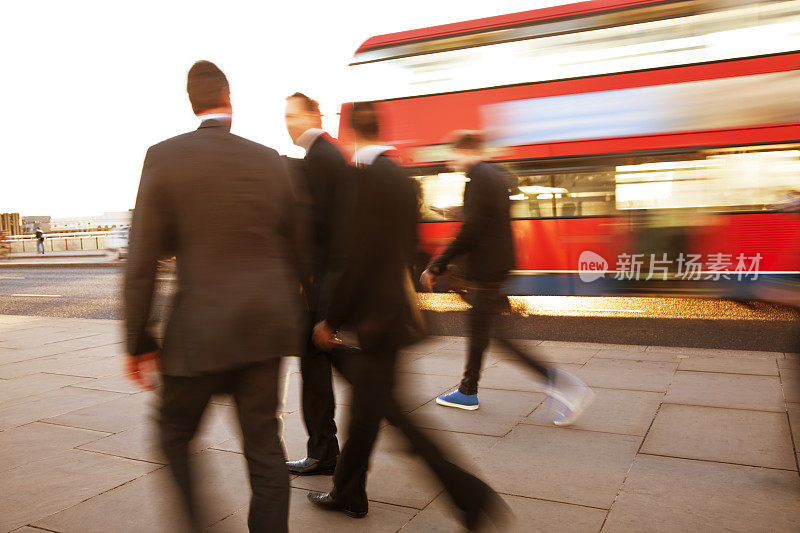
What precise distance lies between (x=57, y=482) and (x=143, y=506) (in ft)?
2.10

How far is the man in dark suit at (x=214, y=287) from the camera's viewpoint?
6.11 ft

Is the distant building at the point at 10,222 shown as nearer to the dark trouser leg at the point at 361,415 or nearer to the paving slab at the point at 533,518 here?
the dark trouser leg at the point at 361,415

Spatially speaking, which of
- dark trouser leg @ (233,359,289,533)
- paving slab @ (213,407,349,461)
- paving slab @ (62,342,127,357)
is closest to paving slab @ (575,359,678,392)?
paving slab @ (213,407,349,461)

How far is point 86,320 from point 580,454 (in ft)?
25.8

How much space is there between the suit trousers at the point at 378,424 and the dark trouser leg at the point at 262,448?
48 cm

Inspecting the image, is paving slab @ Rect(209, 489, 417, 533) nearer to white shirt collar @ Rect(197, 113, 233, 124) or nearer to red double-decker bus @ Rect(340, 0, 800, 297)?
white shirt collar @ Rect(197, 113, 233, 124)

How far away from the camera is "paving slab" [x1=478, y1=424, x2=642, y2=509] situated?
298 cm

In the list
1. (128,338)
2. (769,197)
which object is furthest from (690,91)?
(128,338)

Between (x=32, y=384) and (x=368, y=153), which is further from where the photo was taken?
(x=32, y=384)

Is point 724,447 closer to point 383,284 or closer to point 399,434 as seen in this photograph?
point 399,434

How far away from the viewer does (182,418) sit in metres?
1.94

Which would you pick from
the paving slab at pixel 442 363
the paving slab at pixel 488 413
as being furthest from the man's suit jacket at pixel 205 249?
the paving slab at pixel 442 363

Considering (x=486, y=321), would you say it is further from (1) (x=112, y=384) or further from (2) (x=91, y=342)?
(2) (x=91, y=342)
